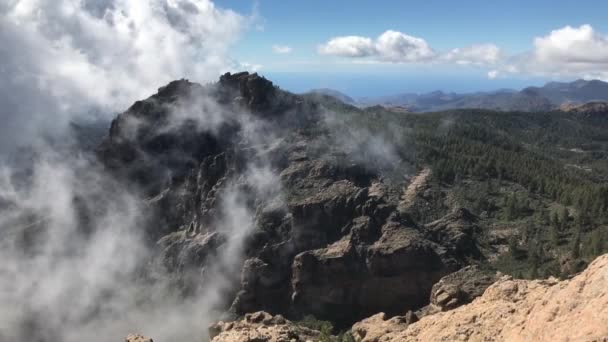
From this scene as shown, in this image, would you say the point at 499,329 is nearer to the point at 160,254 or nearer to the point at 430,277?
the point at 430,277

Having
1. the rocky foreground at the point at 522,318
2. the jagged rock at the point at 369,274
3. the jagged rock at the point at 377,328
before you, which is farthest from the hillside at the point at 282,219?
the rocky foreground at the point at 522,318

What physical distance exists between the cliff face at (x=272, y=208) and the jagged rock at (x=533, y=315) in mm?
48603

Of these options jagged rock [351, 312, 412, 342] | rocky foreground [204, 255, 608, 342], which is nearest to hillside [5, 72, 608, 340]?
jagged rock [351, 312, 412, 342]

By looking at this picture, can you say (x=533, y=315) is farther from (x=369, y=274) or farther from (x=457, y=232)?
(x=457, y=232)

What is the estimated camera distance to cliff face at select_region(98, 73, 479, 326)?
125500mm

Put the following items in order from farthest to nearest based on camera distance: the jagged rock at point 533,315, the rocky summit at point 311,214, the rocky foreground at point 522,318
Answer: the rocky summit at point 311,214, the rocky foreground at point 522,318, the jagged rock at point 533,315

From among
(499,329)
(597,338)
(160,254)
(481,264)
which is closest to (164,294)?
(160,254)

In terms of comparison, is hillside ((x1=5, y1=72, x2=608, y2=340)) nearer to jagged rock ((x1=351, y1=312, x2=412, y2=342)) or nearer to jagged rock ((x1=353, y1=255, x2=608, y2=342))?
jagged rock ((x1=351, y1=312, x2=412, y2=342))

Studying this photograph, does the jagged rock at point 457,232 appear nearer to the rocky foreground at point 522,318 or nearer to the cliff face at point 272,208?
the cliff face at point 272,208

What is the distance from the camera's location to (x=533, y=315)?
50312 mm

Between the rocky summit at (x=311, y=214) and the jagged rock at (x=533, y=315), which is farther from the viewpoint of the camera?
the rocky summit at (x=311, y=214)

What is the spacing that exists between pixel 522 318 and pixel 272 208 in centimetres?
9526

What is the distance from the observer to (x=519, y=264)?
11812 centimetres

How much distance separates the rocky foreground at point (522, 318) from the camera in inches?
1685
